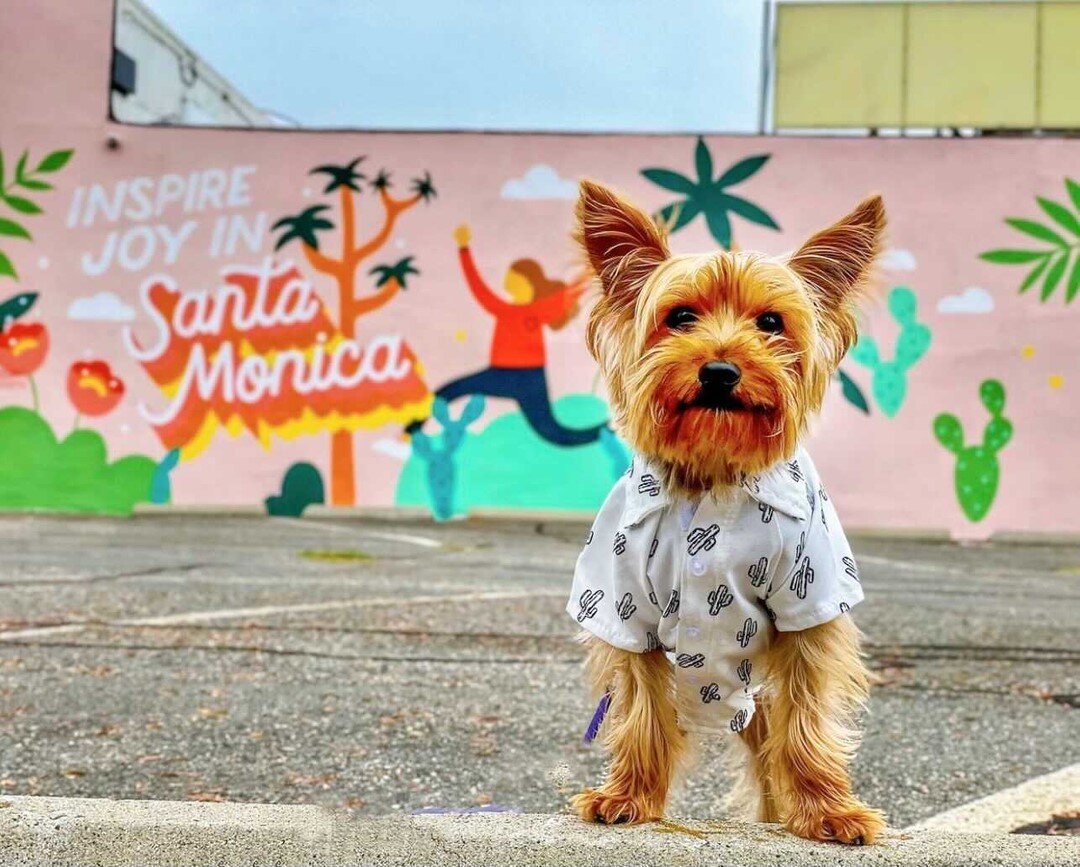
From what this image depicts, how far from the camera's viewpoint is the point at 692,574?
209 centimetres

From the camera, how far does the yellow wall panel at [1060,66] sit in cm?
1320

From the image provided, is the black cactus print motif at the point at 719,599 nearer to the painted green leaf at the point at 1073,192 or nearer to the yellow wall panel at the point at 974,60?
the painted green leaf at the point at 1073,192

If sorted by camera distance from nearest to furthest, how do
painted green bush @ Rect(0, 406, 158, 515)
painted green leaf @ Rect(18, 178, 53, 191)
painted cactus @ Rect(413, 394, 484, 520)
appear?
painted cactus @ Rect(413, 394, 484, 520), painted green bush @ Rect(0, 406, 158, 515), painted green leaf @ Rect(18, 178, 53, 191)

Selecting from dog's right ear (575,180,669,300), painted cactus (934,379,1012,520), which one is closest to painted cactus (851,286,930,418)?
painted cactus (934,379,1012,520)

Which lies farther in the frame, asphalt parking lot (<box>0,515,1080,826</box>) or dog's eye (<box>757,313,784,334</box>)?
asphalt parking lot (<box>0,515,1080,826</box>)

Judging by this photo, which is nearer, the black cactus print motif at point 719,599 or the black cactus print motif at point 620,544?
the black cactus print motif at point 719,599

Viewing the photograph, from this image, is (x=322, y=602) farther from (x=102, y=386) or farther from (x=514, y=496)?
(x=102, y=386)

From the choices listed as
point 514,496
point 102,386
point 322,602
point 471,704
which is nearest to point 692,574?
point 471,704

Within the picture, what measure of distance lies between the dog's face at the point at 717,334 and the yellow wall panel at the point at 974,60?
12.2 metres

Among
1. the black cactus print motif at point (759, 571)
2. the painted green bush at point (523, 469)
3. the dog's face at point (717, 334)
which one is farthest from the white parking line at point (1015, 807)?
the painted green bush at point (523, 469)

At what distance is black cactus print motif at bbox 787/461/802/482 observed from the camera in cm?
221

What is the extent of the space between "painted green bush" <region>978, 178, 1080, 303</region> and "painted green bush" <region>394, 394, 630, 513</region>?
508 centimetres

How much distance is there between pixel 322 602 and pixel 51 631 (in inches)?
60.8

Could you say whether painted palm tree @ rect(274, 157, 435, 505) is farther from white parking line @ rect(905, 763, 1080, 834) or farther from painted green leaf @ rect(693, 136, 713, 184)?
white parking line @ rect(905, 763, 1080, 834)
